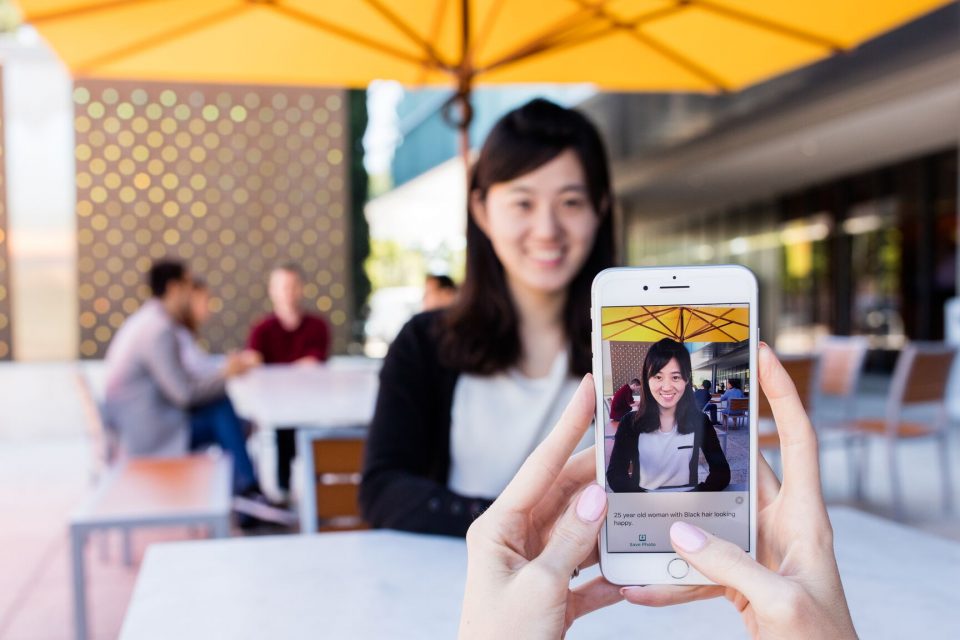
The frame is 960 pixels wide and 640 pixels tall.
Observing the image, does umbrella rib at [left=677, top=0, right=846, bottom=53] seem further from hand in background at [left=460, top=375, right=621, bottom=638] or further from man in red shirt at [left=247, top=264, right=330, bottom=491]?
man in red shirt at [left=247, top=264, right=330, bottom=491]

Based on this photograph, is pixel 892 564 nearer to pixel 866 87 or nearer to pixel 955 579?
pixel 955 579

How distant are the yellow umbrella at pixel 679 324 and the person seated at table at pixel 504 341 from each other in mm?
681

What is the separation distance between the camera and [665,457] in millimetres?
727

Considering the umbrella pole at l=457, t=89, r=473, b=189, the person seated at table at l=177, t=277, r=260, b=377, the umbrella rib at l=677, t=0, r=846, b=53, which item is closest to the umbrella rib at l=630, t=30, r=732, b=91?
the umbrella rib at l=677, t=0, r=846, b=53

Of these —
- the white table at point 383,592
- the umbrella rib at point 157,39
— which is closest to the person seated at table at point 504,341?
the white table at point 383,592

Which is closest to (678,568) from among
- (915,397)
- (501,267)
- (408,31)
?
(501,267)

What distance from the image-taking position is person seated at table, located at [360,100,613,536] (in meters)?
1.45

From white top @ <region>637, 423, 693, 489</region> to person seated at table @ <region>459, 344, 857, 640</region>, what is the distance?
69 millimetres

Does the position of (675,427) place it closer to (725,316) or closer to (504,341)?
(725,316)

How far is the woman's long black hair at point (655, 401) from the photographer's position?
2.33 ft

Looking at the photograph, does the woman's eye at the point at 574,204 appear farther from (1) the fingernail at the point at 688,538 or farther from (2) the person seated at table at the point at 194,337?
(2) the person seated at table at the point at 194,337

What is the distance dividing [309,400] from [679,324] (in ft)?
8.31

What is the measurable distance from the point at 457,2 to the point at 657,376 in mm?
2916

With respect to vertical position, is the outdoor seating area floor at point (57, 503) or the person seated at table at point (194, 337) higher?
the person seated at table at point (194, 337)
